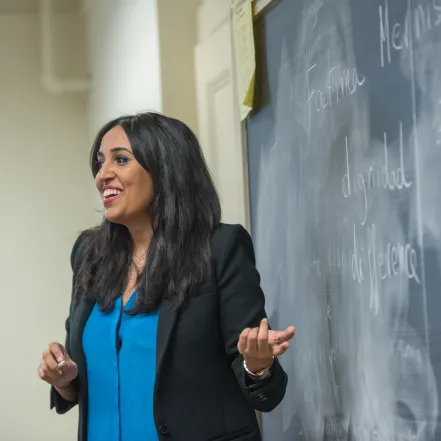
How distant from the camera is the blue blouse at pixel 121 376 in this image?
4.17ft

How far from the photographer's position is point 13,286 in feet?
12.0

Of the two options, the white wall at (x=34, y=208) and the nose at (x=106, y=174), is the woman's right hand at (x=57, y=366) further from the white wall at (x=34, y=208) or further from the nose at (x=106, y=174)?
the white wall at (x=34, y=208)

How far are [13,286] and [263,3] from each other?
2.40 meters

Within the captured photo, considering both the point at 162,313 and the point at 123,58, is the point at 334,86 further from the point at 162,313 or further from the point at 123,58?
the point at 123,58

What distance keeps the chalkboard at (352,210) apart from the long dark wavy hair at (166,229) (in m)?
0.21

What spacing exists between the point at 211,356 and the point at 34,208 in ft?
8.44

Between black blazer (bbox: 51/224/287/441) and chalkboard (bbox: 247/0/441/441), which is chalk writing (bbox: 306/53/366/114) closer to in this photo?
chalkboard (bbox: 247/0/441/441)

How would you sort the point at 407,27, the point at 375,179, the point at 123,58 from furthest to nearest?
1. the point at 123,58
2. the point at 375,179
3. the point at 407,27

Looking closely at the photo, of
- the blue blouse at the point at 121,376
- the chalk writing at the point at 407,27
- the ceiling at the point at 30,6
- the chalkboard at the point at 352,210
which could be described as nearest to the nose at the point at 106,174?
the blue blouse at the point at 121,376

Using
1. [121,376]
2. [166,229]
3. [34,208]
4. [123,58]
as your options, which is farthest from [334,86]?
[34,208]

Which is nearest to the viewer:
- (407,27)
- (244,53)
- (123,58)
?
(407,27)

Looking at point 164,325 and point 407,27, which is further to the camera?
point 164,325

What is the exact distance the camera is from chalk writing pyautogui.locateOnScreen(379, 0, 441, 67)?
101 centimetres

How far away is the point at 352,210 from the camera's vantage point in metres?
1.26
